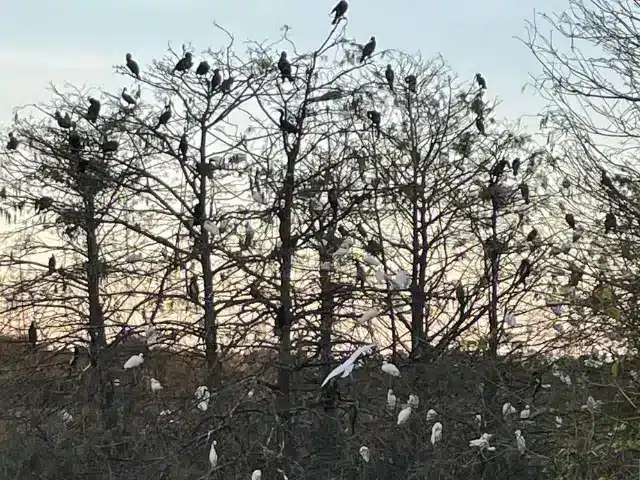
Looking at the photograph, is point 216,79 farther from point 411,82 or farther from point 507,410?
point 507,410

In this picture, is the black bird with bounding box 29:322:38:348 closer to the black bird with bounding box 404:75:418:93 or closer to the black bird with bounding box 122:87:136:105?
the black bird with bounding box 122:87:136:105

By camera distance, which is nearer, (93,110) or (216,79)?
(216,79)

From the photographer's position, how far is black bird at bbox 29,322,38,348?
9.62 metres

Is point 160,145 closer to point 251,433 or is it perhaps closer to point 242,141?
point 242,141

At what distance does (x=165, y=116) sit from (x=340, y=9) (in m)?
2.09

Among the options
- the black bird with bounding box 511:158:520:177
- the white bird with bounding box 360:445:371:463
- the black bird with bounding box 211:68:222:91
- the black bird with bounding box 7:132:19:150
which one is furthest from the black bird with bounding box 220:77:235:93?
the white bird with bounding box 360:445:371:463

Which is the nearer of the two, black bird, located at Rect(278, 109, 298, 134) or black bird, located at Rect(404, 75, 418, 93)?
black bird, located at Rect(278, 109, 298, 134)

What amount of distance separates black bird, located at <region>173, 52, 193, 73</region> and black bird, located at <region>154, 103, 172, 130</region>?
392mm

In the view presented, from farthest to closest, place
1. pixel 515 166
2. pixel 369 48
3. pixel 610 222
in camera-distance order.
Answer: pixel 515 166 < pixel 369 48 < pixel 610 222

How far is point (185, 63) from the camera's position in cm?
899

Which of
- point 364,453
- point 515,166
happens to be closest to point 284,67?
point 515,166

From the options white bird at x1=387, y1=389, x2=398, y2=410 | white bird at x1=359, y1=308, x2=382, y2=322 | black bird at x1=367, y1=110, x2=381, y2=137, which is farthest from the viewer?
black bird at x1=367, y1=110, x2=381, y2=137

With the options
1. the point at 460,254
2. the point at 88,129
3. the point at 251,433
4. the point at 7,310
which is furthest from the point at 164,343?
the point at 460,254

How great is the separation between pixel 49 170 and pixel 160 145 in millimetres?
1449
